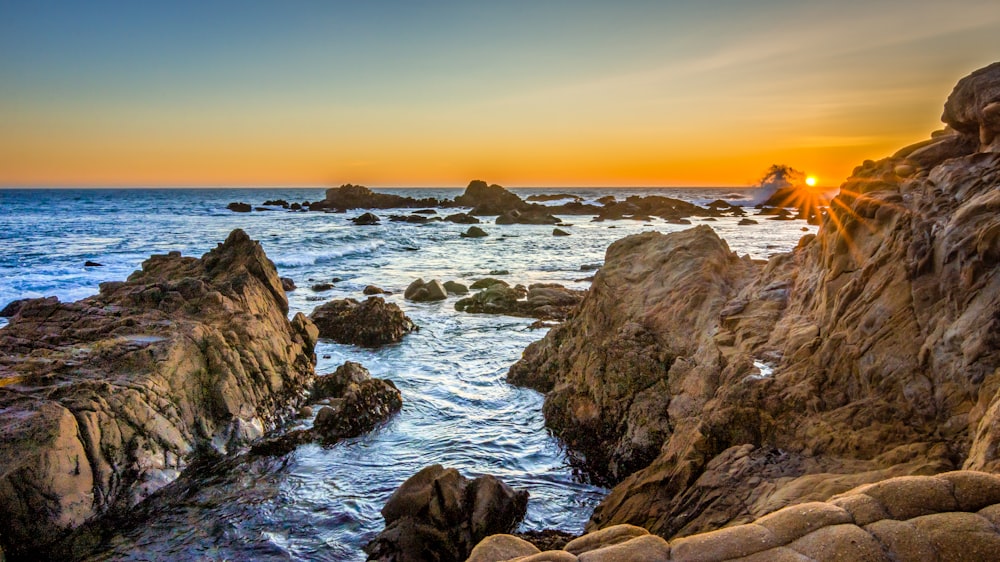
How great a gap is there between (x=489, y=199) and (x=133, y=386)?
8493cm

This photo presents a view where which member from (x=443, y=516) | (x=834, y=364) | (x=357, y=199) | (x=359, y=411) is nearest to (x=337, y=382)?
(x=359, y=411)

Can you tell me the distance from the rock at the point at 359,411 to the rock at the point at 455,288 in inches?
483

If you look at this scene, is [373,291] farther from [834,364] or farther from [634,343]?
[834,364]

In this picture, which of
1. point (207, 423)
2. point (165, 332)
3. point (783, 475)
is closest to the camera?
point (783, 475)

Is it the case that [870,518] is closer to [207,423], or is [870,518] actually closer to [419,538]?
[419,538]

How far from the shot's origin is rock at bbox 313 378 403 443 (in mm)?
10242

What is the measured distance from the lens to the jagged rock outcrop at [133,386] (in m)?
6.92

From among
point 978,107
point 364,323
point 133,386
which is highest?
point 978,107

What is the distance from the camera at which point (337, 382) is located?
12.3 metres

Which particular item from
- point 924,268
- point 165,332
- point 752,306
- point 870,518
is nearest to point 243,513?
point 165,332

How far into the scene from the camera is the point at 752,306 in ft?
27.6

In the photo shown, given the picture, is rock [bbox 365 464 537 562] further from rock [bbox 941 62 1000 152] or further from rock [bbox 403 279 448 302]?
rock [bbox 403 279 448 302]

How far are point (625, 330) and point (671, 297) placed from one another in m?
1.11

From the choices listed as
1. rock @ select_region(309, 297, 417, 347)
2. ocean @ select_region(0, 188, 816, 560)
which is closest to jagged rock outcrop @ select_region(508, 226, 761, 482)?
ocean @ select_region(0, 188, 816, 560)
